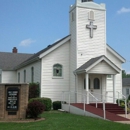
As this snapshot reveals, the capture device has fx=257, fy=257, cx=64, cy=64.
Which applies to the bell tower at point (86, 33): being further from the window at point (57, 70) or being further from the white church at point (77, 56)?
the window at point (57, 70)

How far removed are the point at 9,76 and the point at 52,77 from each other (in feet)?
44.4

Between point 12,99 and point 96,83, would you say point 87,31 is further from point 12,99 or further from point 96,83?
point 12,99

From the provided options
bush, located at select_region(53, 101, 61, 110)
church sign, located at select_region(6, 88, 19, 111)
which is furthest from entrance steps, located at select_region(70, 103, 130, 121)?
church sign, located at select_region(6, 88, 19, 111)

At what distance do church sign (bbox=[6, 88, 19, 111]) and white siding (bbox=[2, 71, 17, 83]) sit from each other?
20590mm

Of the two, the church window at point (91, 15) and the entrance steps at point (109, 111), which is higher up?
the church window at point (91, 15)

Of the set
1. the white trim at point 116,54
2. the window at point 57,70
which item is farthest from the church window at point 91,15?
the window at point 57,70

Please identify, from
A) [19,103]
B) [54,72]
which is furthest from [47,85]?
[19,103]

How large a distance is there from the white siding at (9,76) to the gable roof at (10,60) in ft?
2.38

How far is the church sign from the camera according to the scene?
48.9ft

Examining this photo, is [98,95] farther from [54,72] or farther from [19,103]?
[19,103]

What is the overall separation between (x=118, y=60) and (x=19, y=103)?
1376 cm

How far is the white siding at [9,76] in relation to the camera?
115 feet

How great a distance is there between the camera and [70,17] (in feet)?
80.9

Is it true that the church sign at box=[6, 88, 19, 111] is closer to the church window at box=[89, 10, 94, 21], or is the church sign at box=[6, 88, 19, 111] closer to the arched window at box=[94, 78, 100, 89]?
the arched window at box=[94, 78, 100, 89]
